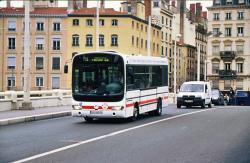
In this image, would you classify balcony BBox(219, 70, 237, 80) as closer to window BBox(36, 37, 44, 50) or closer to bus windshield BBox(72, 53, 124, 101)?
window BBox(36, 37, 44, 50)

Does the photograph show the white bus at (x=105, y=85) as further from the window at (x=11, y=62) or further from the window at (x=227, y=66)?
the window at (x=227, y=66)

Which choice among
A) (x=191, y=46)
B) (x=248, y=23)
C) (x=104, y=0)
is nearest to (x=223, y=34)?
(x=248, y=23)

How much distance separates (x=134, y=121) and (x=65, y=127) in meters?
4.11

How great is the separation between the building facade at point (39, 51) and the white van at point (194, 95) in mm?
60514

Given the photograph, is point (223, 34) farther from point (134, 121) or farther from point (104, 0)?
point (134, 121)

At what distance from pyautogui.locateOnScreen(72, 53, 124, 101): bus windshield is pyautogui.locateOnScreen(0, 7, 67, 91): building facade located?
77452mm

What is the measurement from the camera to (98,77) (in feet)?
71.7

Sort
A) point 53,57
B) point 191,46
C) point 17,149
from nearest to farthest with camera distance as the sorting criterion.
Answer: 1. point 17,149
2. point 53,57
3. point 191,46

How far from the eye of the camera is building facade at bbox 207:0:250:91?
111m

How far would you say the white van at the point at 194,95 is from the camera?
39.4 metres

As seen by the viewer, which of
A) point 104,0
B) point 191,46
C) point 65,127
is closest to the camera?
point 65,127

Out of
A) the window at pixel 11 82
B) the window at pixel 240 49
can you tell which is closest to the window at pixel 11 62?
the window at pixel 11 82

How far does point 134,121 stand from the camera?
2344cm

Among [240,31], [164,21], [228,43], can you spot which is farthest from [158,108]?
[164,21]
